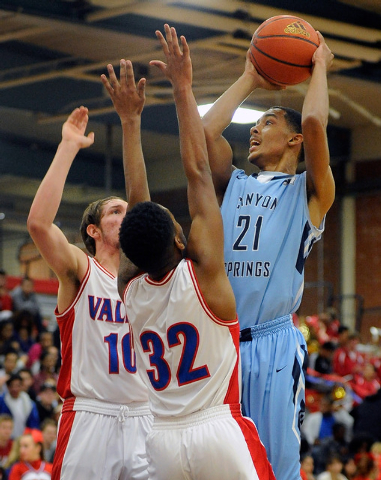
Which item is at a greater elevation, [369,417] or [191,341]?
[191,341]

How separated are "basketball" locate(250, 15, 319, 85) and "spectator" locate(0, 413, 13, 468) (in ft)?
20.3

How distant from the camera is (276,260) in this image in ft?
13.8

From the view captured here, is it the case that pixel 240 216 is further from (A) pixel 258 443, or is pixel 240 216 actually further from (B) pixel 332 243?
(B) pixel 332 243

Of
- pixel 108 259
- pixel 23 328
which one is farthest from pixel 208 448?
pixel 23 328

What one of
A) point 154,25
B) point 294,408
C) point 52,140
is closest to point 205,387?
point 294,408

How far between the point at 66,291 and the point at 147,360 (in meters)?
1.18

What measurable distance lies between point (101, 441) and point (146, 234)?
1645mm

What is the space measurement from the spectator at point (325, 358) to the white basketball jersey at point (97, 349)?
9.91m

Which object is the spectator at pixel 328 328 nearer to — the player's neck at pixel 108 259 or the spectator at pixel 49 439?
the spectator at pixel 49 439

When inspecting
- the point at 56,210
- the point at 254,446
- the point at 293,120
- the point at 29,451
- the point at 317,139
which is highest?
the point at 293,120

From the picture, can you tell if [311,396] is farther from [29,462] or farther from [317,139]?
[317,139]

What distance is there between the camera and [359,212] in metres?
20.2

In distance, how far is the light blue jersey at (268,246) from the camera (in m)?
4.18

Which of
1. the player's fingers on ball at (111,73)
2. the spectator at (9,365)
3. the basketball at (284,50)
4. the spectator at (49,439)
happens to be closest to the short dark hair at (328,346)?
the spectator at (9,365)
